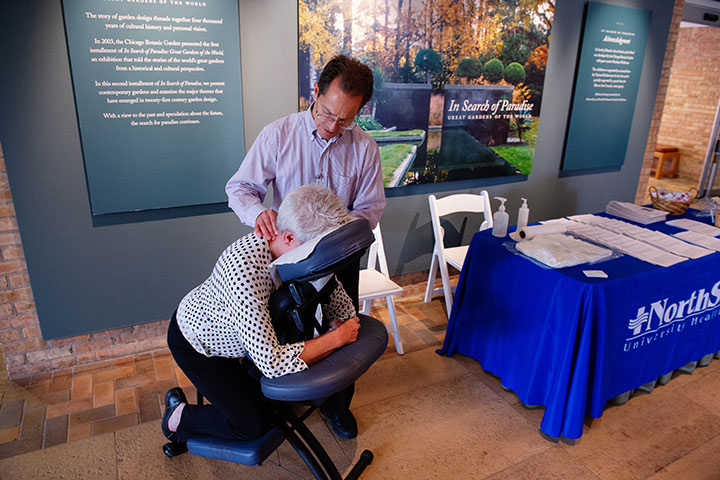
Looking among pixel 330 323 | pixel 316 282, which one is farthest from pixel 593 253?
pixel 316 282

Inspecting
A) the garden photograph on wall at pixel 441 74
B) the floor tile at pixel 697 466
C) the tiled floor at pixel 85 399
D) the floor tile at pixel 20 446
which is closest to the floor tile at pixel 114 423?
the tiled floor at pixel 85 399

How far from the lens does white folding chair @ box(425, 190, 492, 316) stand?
3.36 meters

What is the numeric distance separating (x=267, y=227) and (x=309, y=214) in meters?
0.23

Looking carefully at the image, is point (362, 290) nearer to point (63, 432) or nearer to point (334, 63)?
point (334, 63)

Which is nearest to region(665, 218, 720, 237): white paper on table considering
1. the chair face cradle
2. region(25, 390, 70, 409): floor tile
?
the chair face cradle

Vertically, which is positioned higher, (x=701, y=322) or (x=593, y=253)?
(x=593, y=253)

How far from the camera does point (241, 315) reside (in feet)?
4.96

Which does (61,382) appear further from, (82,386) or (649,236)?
(649,236)

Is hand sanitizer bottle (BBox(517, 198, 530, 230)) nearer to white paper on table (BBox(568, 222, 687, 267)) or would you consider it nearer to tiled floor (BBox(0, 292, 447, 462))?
white paper on table (BBox(568, 222, 687, 267))

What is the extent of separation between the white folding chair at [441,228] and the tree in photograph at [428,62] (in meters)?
0.88

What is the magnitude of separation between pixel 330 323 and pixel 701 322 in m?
2.35

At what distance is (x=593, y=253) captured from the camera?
246 centimetres

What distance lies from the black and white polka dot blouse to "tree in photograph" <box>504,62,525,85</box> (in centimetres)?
281

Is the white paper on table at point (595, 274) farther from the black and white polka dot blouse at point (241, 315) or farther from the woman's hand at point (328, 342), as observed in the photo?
the black and white polka dot blouse at point (241, 315)
